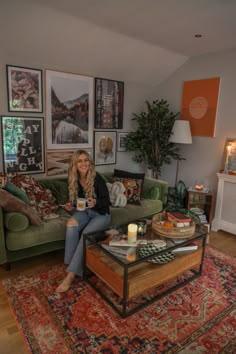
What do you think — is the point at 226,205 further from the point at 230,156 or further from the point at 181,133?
the point at 181,133

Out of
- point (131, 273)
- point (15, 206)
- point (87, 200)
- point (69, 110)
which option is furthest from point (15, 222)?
point (69, 110)

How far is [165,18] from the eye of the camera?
2.48m

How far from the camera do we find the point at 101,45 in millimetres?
3119

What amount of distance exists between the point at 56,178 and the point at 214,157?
2.31 m

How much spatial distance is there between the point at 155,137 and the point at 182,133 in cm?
43

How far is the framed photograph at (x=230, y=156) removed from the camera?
3453 mm

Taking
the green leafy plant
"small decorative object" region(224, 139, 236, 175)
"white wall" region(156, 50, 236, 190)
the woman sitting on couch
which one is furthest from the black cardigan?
"white wall" region(156, 50, 236, 190)

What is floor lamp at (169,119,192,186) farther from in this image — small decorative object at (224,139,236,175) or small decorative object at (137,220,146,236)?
small decorative object at (137,220,146,236)

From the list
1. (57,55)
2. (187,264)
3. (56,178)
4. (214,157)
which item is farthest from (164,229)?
(57,55)

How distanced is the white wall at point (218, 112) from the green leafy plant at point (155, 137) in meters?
0.20

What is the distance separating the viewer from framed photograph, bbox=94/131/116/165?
12.8ft

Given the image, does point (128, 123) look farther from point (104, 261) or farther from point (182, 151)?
point (104, 261)

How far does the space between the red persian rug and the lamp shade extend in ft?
6.74

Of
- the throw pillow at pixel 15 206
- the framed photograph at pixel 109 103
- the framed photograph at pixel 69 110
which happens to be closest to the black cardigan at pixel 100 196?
the throw pillow at pixel 15 206
